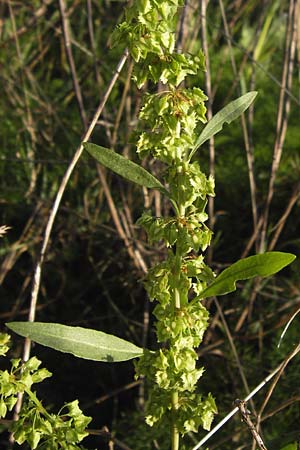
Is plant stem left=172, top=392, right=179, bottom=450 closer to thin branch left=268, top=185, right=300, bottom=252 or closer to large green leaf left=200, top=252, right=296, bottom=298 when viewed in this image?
large green leaf left=200, top=252, right=296, bottom=298

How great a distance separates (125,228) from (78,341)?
0.90 m

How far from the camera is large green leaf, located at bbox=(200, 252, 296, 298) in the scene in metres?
0.81

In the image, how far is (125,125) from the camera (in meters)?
1.98

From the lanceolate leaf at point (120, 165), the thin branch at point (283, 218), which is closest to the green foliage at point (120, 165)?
the lanceolate leaf at point (120, 165)

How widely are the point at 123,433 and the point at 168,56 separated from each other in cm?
98

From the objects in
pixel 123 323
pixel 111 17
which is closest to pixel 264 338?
pixel 123 323

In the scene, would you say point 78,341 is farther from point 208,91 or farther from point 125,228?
point 125,228

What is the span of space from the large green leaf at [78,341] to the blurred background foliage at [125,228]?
0.62 m

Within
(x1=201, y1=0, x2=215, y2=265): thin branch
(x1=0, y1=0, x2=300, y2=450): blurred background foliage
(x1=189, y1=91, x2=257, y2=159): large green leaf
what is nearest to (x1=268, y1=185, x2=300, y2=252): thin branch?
(x1=0, y1=0, x2=300, y2=450): blurred background foliage

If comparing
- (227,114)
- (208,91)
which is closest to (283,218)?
(208,91)

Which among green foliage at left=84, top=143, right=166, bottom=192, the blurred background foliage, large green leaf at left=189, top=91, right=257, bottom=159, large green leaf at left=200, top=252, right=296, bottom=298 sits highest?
large green leaf at left=189, top=91, right=257, bottom=159

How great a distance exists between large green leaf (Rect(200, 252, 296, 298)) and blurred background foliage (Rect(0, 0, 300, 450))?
65 centimetres

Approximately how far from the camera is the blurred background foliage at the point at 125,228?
1.62 metres

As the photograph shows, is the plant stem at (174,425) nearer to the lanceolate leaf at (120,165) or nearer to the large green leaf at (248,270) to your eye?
the large green leaf at (248,270)
